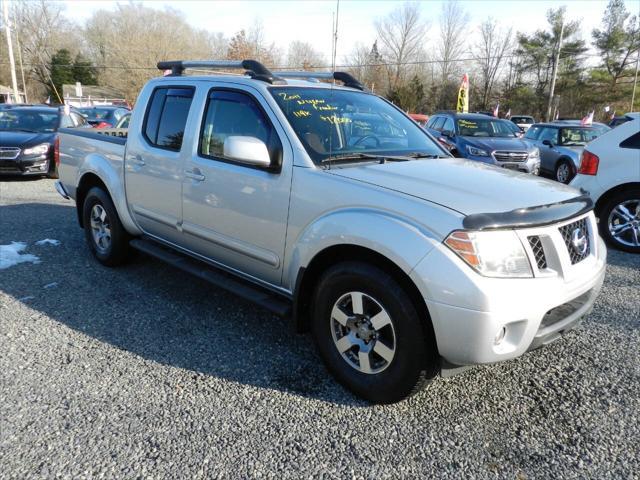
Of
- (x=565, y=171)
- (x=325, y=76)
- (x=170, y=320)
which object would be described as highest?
(x=325, y=76)

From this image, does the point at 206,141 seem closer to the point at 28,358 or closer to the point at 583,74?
the point at 28,358

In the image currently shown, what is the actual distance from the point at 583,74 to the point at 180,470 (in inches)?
2176

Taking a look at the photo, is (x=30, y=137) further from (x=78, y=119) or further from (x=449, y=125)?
(x=449, y=125)

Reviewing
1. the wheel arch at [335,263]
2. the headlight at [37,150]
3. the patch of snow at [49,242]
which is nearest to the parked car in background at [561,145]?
the wheel arch at [335,263]

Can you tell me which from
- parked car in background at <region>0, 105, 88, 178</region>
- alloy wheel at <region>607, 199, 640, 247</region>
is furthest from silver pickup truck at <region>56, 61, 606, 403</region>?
parked car in background at <region>0, 105, 88, 178</region>

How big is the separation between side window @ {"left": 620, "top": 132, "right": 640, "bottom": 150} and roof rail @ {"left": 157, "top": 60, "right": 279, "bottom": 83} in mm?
4901

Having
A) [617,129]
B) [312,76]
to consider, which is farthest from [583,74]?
[312,76]

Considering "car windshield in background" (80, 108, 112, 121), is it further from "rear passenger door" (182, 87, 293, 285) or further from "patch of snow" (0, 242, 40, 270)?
"rear passenger door" (182, 87, 293, 285)

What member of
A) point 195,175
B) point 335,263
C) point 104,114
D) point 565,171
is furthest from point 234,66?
point 104,114

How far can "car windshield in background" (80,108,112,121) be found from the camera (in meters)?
15.5

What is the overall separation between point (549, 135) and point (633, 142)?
6998 millimetres

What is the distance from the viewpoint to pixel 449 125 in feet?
40.3

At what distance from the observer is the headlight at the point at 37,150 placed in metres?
10.2

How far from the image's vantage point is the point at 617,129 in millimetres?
6402
